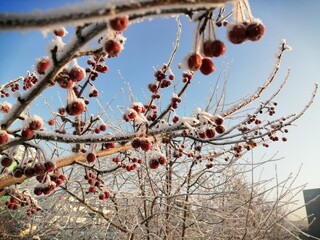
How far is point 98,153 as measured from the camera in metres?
3.48

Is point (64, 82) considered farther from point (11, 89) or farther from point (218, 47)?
point (11, 89)

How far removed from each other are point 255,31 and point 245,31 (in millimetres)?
43

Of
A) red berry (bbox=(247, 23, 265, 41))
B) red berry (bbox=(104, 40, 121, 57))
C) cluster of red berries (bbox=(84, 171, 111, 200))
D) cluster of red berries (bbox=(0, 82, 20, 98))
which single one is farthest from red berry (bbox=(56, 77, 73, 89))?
cluster of red berries (bbox=(0, 82, 20, 98))

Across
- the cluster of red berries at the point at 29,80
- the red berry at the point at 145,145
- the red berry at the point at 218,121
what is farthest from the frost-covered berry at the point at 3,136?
the cluster of red berries at the point at 29,80

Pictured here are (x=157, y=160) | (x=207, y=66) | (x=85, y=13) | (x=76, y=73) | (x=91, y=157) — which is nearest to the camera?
(x=85, y=13)

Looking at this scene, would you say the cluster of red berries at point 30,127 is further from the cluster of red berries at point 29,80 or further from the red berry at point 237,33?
the cluster of red berries at point 29,80

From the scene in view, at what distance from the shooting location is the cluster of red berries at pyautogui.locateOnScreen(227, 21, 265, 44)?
49.4 inches

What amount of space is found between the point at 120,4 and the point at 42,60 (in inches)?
51.4

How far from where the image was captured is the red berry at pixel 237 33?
1272 millimetres

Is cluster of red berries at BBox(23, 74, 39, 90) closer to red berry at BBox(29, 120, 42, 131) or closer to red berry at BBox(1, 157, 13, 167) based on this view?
red berry at BBox(1, 157, 13, 167)

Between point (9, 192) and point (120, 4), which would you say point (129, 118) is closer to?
point (9, 192)

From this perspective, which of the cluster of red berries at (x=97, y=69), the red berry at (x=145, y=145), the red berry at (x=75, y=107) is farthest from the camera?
the cluster of red berries at (x=97, y=69)

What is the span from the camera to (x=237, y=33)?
1.28 meters

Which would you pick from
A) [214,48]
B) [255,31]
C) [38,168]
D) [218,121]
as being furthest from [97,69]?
[255,31]
